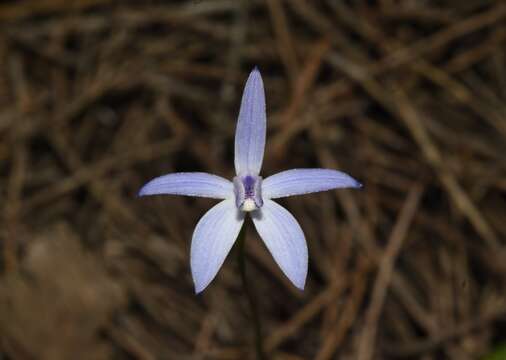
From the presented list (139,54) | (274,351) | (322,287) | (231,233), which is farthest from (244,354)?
(139,54)

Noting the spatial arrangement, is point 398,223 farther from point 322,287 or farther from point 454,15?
point 454,15

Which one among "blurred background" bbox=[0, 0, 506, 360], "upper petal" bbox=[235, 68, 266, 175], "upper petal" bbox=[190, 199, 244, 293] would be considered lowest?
"upper petal" bbox=[190, 199, 244, 293]

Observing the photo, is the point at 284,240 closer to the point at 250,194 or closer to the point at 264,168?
the point at 250,194

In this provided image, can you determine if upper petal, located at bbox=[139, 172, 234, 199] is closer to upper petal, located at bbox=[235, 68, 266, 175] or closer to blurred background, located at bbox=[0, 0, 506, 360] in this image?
upper petal, located at bbox=[235, 68, 266, 175]

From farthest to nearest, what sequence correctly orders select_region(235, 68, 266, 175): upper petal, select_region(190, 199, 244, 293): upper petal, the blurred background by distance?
the blurred background, select_region(235, 68, 266, 175): upper petal, select_region(190, 199, 244, 293): upper petal

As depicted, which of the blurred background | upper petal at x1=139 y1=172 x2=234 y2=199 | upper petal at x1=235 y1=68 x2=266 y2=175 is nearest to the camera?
upper petal at x1=139 y1=172 x2=234 y2=199

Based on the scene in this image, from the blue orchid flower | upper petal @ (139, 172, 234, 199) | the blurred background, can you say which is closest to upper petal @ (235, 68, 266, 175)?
the blue orchid flower
